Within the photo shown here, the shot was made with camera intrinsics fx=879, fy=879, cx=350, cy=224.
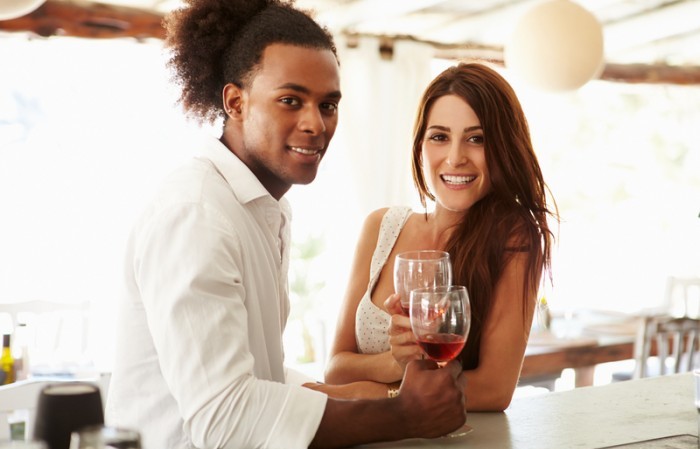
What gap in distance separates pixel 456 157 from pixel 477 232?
209mm

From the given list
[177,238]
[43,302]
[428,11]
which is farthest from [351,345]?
[428,11]

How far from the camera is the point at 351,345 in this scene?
240 cm

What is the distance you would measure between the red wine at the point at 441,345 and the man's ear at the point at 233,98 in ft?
2.17

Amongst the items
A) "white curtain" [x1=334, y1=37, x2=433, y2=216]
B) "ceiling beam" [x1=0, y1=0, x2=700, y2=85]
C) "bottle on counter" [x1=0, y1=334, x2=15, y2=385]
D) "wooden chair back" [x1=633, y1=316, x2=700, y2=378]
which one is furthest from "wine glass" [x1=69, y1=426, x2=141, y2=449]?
"white curtain" [x1=334, y1=37, x2=433, y2=216]

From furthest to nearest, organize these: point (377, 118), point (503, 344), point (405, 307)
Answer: point (377, 118), point (503, 344), point (405, 307)

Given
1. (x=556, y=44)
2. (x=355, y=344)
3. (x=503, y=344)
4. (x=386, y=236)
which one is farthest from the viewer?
(x=556, y=44)

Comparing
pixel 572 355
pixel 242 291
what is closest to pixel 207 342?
pixel 242 291

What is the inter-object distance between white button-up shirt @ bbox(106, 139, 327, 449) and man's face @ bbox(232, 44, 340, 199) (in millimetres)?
178

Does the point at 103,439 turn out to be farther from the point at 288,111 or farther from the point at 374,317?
the point at 374,317

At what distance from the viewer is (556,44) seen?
330 centimetres

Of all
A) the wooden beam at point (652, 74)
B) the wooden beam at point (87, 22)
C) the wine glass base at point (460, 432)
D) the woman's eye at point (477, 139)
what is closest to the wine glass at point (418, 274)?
the wine glass base at point (460, 432)

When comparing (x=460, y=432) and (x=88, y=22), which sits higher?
(x=88, y=22)

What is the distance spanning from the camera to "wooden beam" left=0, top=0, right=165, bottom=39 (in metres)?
4.55

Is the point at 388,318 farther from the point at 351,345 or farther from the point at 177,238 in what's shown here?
the point at 177,238
